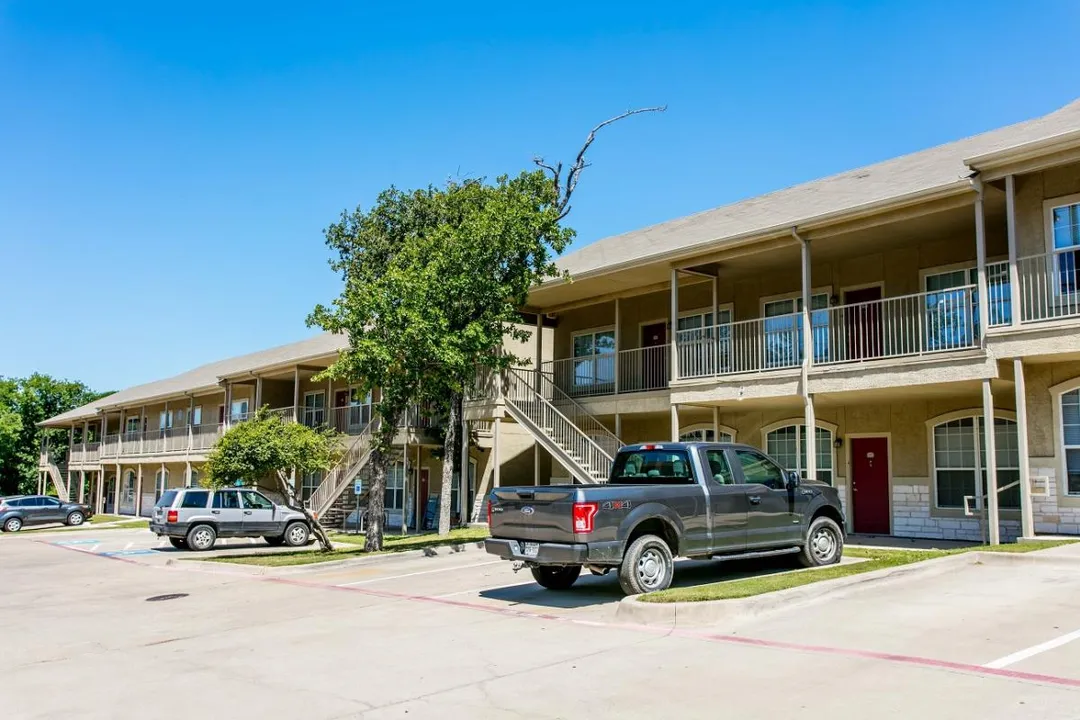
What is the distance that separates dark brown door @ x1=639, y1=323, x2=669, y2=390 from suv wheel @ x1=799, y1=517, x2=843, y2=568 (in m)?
9.03

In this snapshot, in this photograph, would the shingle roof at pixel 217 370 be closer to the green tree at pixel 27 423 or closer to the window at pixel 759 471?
the green tree at pixel 27 423

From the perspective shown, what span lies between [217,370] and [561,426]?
103 feet

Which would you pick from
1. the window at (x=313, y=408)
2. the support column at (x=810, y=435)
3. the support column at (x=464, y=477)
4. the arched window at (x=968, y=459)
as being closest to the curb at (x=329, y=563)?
the support column at (x=464, y=477)

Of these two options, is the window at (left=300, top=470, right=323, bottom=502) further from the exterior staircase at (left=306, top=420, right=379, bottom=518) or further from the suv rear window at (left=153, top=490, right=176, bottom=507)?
the suv rear window at (left=153, top=490, right=176, bottom=507)

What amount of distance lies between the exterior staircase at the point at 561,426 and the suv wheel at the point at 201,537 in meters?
8.43

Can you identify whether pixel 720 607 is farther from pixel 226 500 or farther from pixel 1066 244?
pixel 226 500

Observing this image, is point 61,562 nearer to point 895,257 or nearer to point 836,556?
point 836,556

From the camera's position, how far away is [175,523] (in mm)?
22891

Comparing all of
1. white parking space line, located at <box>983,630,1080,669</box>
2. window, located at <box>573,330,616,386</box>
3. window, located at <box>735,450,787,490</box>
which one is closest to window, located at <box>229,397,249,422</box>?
window, located at <box>573,330,616,386</box>

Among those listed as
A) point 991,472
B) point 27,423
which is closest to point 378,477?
point 991,472

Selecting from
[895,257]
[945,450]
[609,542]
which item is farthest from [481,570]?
[895,257]

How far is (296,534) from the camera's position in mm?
24062

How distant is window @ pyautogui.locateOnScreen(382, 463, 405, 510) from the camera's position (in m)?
30.8

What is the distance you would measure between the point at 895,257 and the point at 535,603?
11.9m
